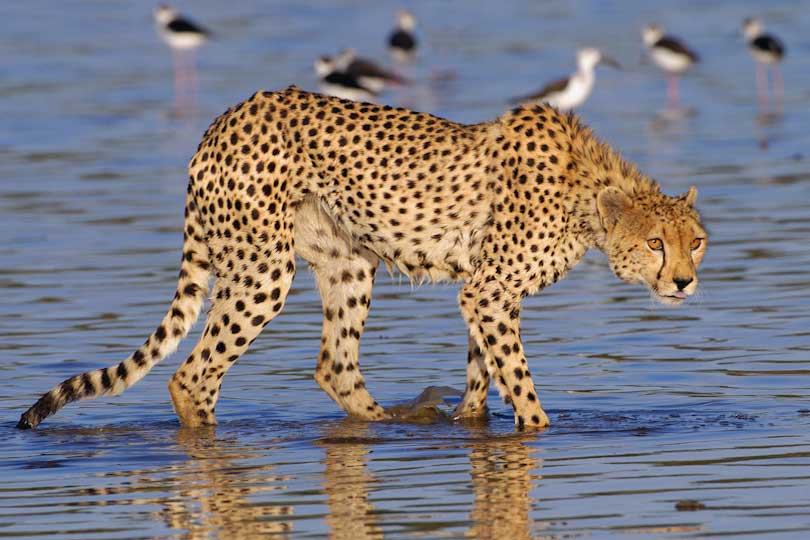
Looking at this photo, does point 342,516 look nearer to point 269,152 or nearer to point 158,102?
point 269,152

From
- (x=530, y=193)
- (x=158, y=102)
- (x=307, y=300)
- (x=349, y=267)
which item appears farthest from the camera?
(x=158, y=102)

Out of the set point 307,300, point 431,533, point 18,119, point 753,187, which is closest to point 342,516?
point 431,533

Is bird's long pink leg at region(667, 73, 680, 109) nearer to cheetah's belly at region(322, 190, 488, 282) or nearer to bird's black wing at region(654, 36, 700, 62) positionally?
bird's black wing at region(654, 36, 700, 62)

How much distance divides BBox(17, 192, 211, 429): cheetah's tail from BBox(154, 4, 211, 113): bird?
55.1ft

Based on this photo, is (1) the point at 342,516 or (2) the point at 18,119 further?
(2) the point at 18,119

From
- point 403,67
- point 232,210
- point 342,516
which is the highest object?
point 232,210

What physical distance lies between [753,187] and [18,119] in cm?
923

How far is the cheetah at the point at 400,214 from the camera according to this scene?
848 cm

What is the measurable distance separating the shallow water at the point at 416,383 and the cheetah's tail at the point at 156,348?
16cm

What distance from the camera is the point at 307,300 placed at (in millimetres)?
11984

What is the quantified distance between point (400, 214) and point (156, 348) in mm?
1316

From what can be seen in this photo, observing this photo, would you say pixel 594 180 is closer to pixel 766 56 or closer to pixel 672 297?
pixel 672 297

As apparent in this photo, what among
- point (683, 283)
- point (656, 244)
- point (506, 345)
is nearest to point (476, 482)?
point (506, 345)

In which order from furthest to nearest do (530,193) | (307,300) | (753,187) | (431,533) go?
(753,187)
(307,300)
(530,193)
(431,533)
